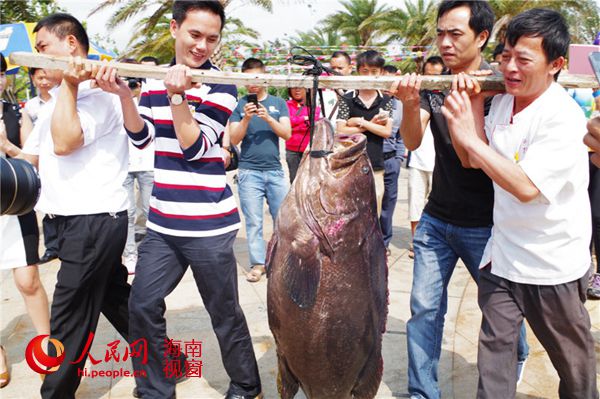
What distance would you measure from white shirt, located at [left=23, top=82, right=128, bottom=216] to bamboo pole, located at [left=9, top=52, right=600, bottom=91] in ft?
1.72

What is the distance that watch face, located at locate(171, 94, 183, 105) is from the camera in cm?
268

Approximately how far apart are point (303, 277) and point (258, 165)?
3890 millimetres

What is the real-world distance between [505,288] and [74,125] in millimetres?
2443

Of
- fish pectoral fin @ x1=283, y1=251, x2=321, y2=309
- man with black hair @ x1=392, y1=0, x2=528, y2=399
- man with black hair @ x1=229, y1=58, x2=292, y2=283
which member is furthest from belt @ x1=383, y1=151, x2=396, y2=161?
fish pectoral fin @ x1=283, y1=251, x2=321, y2=309

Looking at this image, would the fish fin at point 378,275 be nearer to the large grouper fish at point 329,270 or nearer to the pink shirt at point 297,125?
the large grouper fish at point 329,270

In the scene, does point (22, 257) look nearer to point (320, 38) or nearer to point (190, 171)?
point (190, 171)

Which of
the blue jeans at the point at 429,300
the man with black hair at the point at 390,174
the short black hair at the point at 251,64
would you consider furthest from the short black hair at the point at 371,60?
the blue jeans at the point at 429,300

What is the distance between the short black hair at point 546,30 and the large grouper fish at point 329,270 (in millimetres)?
860

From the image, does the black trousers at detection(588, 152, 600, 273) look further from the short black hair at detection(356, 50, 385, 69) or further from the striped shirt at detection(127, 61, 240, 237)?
the striped shirt at detection(127, 61, 240, 237)

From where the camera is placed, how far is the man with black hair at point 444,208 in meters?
2.95

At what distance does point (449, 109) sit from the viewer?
2541 millimetres

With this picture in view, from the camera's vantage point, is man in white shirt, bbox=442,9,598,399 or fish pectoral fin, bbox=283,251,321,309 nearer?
fish pectoral fin, bbox=283,251,321,309

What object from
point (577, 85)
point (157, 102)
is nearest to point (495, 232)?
point (577, 85)

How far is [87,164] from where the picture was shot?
326cm
